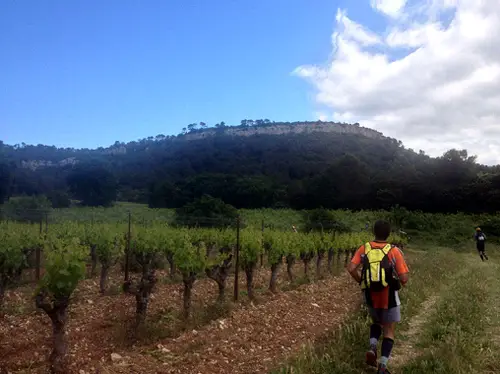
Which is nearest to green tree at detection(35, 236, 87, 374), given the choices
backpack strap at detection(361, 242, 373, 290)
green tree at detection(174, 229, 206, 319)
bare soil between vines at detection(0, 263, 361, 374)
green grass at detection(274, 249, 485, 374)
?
bare soil between vines at detection(0, 263, 361, 374)

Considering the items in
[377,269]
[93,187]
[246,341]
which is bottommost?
[246,341]

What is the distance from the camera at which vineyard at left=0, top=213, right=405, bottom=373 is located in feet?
17.2

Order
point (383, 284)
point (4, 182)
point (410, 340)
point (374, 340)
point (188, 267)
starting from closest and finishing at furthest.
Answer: point (383, 284)
point (374, 340)
point (410, 340)
point (188, 267)
point (4, 182)

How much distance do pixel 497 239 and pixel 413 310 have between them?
1024 inches

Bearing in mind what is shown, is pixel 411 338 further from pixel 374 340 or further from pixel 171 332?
pixel 171 332

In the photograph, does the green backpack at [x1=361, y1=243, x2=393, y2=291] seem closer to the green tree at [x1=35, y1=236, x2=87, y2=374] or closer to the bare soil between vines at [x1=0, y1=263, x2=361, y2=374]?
the bare soil between vines at [x1=0, y1=263, x2=361, y2=374]

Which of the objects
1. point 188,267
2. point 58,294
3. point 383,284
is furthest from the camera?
point 188,267

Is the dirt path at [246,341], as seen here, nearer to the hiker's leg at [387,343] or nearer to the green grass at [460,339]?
the hiker's leg at [387,343]

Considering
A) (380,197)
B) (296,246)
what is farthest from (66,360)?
(380,197)

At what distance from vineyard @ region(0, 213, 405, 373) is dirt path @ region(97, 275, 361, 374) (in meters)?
0.71

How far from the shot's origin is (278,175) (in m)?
58.9

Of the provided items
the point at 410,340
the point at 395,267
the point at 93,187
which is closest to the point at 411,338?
the point at 410,340

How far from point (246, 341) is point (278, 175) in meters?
53.0

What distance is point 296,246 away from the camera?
1266 cm
